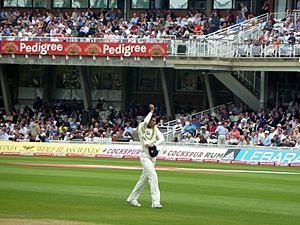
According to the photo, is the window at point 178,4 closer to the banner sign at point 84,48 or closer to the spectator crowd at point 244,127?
the banner sign at point 84,48

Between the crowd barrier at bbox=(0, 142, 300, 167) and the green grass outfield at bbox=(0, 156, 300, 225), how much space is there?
21.2 feet

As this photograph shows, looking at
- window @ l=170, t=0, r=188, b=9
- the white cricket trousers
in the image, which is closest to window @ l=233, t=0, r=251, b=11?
window @ l=170, t=0, r=188, b=9

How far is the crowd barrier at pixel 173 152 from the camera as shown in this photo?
3350 centimetres

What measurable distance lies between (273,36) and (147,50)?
6222mm

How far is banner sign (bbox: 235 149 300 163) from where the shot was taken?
3306cm

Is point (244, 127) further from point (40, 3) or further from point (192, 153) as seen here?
point (40, 3)

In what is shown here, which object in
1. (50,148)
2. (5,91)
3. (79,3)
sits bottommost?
(50,148)

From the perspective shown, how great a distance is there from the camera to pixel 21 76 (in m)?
52.9

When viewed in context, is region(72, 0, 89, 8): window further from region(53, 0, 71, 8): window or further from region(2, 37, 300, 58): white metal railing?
region(2, 37, 300, 58): white metal railing

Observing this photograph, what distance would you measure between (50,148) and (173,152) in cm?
548

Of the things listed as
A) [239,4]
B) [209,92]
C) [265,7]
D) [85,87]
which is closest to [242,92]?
[209,92]

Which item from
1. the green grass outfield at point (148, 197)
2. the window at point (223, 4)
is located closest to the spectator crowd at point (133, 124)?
the window at point (223, 4)

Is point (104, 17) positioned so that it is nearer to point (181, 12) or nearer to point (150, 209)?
point (181, 12)

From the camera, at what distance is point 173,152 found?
119 feet
